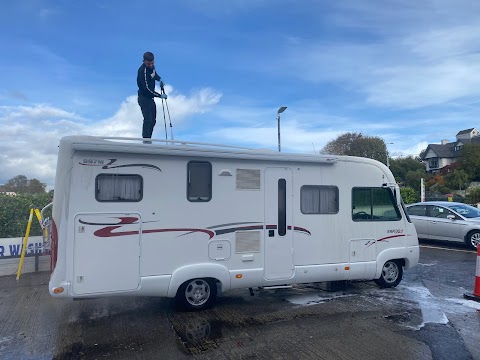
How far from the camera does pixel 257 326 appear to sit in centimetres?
549

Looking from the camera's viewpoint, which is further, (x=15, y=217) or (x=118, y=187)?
(x=15, y=217)

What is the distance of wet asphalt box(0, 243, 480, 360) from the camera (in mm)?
4668

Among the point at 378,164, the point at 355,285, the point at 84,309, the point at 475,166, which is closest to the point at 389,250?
the point at 355,285

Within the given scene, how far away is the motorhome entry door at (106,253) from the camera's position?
5238mm

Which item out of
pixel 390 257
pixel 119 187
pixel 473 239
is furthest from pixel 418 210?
pixel 119 187

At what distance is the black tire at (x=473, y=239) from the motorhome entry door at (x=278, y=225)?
26.0 ft

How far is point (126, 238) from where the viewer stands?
18.0ft

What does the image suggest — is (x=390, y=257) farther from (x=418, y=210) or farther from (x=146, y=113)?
(x=418, y=210)

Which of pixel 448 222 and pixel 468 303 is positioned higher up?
pixel 448 222

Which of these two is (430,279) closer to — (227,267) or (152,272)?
(227,267)

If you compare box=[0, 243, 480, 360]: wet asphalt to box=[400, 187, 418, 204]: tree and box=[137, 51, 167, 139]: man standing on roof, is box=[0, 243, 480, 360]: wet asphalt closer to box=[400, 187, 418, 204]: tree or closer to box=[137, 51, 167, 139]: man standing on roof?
box=[137, 51, 167, 139]: man standing on roof

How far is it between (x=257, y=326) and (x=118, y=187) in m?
2.82

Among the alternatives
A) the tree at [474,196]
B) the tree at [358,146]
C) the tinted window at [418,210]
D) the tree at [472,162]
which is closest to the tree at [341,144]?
the tree at [358,146]

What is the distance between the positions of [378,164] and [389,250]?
165 centimetres
